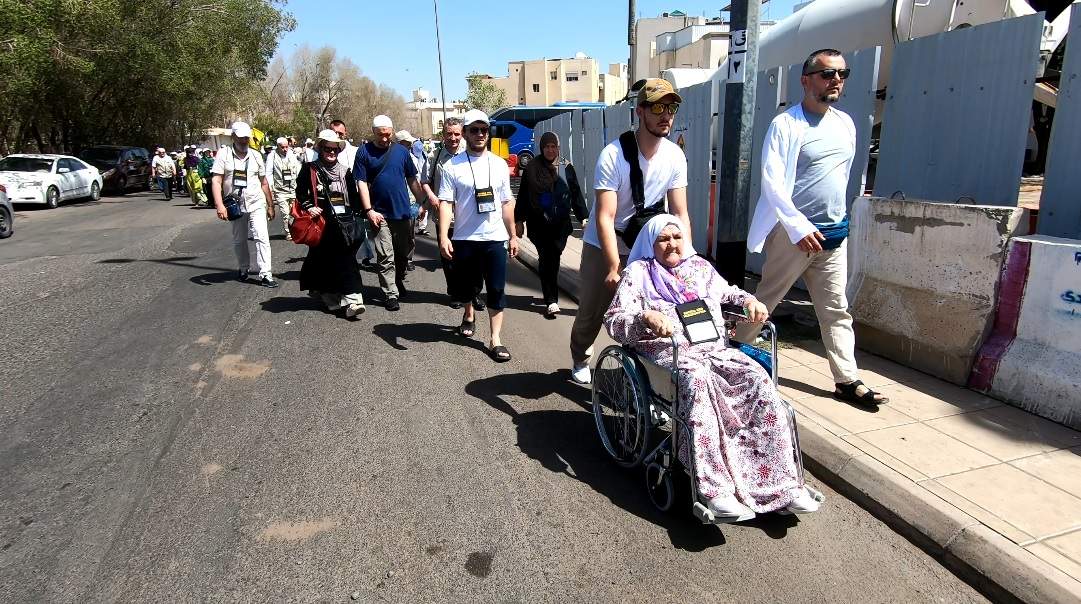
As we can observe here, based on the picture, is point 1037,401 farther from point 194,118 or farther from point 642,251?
point 194,118

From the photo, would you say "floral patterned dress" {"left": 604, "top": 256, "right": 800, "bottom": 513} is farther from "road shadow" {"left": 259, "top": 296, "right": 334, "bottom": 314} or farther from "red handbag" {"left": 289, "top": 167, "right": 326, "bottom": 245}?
"road shadow" {"left": 259, "top": 296, "right": 334, "bottom": 314}

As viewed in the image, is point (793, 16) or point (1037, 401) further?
point (793, 16)

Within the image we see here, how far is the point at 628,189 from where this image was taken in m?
4.11

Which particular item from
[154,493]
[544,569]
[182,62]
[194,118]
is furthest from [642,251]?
[194,118]

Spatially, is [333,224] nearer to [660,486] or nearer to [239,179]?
[239,179]

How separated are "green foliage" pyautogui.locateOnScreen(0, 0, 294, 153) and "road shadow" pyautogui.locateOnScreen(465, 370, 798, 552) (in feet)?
67.7

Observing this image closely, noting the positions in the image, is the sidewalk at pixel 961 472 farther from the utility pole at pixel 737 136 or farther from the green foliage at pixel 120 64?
the green foliage at pixel 120 64

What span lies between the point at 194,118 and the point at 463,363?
42.6m

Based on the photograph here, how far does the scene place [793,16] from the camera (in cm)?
947

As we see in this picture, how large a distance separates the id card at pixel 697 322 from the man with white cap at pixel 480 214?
2464 millimetres

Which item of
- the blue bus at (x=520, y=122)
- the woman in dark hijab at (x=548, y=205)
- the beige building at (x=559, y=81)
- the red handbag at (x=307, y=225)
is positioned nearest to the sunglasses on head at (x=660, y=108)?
the woman in dark hijab at (x=548, y=205)

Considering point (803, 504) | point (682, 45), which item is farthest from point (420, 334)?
point (682, 45)

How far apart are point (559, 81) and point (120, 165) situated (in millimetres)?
75739

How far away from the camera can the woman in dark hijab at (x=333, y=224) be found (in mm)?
6625
